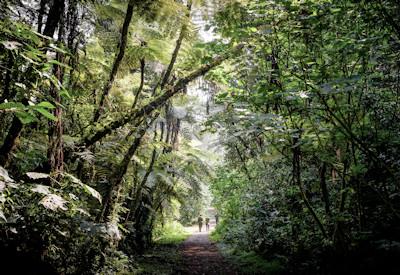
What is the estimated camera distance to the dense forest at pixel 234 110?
280 centimetres

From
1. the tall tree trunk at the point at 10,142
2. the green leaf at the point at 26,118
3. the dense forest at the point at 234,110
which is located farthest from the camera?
the tall tree trunk at the point at 10,142

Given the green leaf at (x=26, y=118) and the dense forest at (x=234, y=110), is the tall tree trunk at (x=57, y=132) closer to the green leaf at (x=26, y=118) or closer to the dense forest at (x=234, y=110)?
the dense forest at (x=234, y=110)

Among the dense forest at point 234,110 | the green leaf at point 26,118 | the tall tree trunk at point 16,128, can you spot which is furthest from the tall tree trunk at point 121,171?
the green leaf at point 26,118

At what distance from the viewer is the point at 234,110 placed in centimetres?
387

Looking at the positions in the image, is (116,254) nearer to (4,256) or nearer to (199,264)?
(4,256)

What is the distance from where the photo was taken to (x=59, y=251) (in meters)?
3.73

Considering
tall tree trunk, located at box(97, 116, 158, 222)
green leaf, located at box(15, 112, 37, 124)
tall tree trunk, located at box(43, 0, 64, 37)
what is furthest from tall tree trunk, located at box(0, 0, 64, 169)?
tall tree trunk, located at box(97, 116, 158, 222)

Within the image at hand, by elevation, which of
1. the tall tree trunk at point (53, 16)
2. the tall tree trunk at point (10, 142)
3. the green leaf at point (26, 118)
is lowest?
the green leaf at point (26, 118)

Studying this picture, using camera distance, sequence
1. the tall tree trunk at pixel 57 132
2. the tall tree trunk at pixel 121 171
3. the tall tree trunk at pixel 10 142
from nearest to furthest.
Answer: the tall tree trunk at pixel 10 142 → the tall tree trunk at pixel 57 132 → the tall tree trunk at pixel 121 171

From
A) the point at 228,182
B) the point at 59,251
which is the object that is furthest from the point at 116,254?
the point at 228,182

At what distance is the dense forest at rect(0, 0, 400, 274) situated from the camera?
9.18ft

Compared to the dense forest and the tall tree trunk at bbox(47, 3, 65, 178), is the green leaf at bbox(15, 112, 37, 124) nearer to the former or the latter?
the dense forest

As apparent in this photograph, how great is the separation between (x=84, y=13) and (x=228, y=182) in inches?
480

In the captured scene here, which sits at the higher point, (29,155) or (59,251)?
(29,155)
